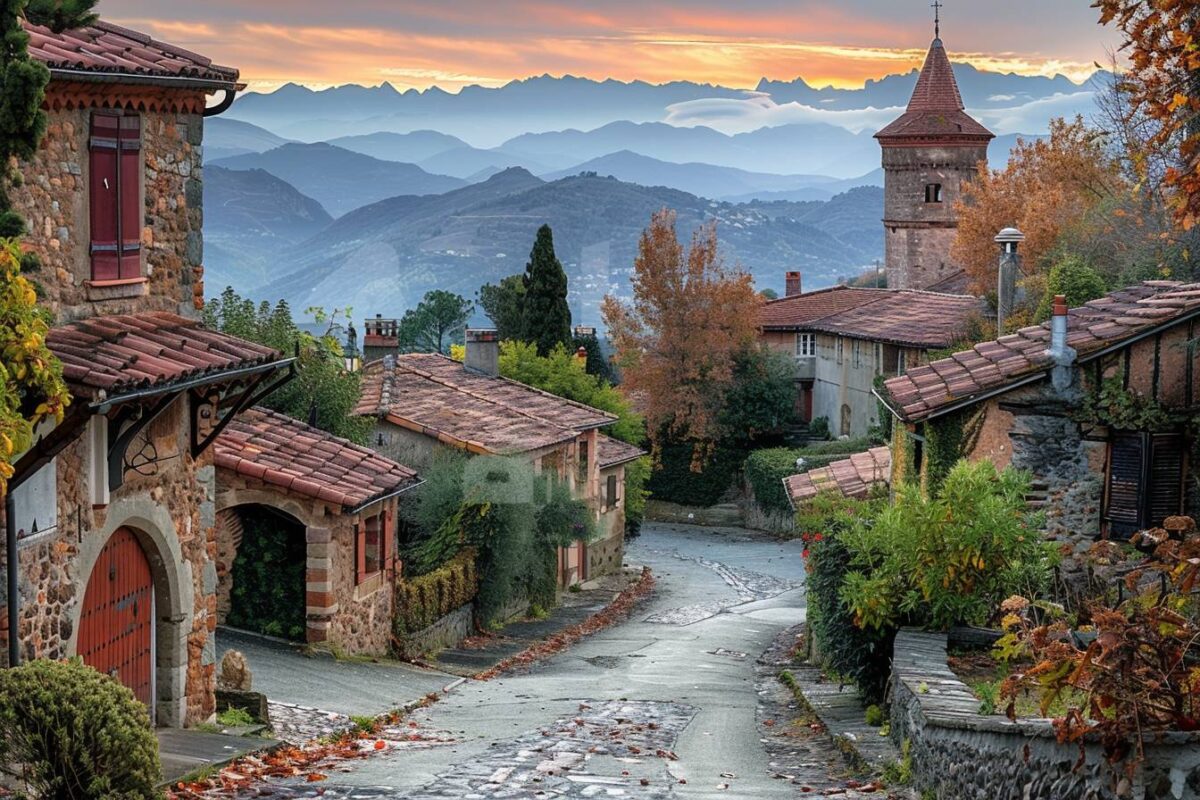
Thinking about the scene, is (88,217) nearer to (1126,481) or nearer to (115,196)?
(115,196)

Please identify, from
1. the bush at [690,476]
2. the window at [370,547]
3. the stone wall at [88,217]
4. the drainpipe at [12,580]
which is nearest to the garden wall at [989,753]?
the drainpipe at [12,580]

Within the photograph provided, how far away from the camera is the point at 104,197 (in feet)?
42.8

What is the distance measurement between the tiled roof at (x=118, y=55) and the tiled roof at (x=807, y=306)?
57.3 m

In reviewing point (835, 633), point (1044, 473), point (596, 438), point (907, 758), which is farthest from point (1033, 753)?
point (596, 438)

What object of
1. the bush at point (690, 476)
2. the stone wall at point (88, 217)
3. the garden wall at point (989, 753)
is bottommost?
the bush at point (690, 476)

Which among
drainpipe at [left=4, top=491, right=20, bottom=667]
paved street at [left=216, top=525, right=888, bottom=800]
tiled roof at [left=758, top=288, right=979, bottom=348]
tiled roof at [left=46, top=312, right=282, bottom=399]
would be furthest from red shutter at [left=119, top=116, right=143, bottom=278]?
tiled roof at [left=758, top=288, right=979, bottom=348]

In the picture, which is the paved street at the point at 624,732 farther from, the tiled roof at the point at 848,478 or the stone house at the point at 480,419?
the stone house at the point at 480,419

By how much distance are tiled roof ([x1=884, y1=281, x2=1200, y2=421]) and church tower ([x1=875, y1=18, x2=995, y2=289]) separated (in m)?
65.4

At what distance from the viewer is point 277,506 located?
2177cm

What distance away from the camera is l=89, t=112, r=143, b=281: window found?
1288 centimetres

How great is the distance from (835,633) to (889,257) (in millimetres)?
76788

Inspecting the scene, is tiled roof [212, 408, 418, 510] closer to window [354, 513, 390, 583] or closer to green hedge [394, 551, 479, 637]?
window [354, 513, 390, 583]

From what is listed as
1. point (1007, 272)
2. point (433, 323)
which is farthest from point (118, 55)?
point (433, 323)

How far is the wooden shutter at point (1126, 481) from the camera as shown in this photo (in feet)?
58.3
